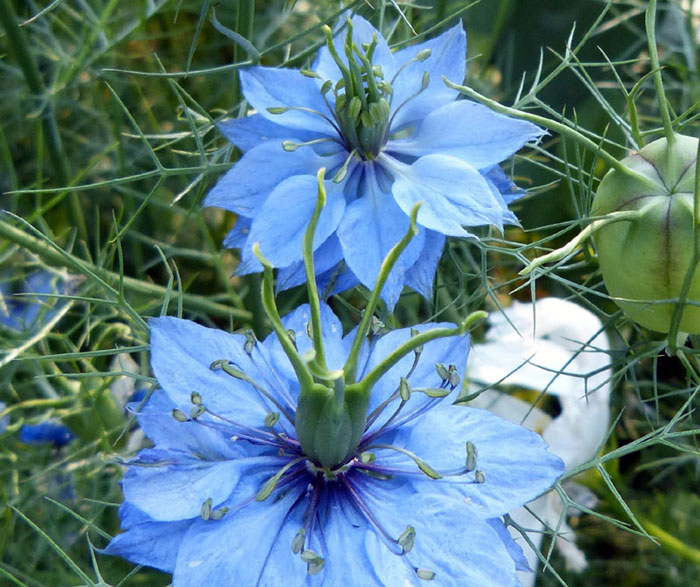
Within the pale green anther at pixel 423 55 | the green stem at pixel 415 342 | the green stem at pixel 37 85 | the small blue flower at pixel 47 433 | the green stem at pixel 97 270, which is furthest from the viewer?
the small blue flower at pixel 47 433

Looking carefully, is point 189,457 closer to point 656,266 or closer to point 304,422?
point 304,422

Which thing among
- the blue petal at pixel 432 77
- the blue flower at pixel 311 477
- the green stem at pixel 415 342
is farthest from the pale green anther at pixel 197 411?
the blue petal at pixel 432 77

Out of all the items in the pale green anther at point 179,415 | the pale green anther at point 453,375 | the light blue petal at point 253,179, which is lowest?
the pale green anther at point 179,415

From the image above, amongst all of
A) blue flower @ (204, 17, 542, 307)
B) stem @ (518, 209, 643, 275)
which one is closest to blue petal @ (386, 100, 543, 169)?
blue flower @ (204, 17, 542, 307)

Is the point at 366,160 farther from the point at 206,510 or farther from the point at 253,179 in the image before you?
the point at 206,510

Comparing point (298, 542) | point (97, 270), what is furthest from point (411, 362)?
point (97, 270)

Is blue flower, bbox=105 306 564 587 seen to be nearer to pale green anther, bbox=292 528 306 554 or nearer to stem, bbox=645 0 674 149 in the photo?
pale green anther, bbox=292 528 306 554

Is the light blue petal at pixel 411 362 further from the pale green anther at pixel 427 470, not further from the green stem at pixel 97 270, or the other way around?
the green stem at pixel 97 270
